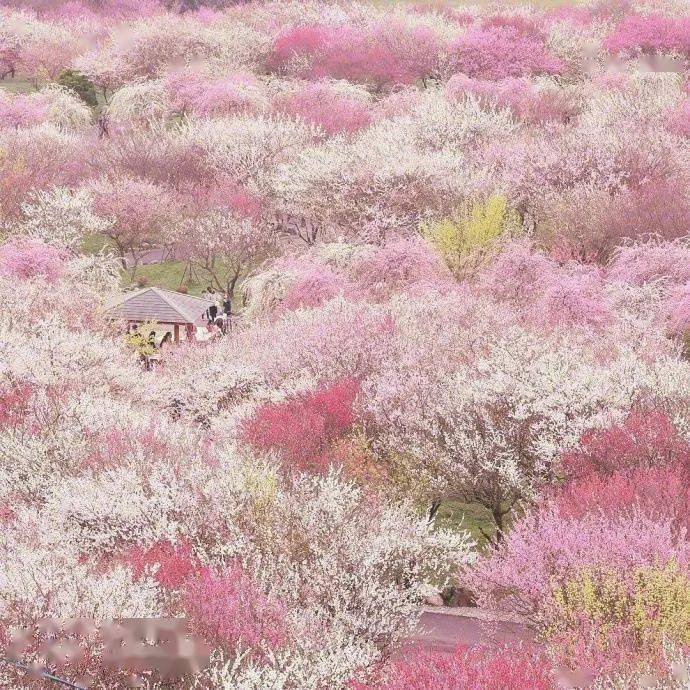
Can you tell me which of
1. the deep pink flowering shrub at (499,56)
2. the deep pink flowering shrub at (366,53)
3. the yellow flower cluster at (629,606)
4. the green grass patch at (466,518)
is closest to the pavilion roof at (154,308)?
the green grass patch at (466,518)

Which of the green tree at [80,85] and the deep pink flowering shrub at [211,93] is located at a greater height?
the deep pink flowering shrub at [211,93]

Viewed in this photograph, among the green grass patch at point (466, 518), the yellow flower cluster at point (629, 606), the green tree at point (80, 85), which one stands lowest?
the green tree at point (80, 85)

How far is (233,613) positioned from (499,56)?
69.2 m

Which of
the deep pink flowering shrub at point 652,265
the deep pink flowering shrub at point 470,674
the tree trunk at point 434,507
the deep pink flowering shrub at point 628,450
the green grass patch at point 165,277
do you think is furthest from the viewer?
the green grass patch at point 165,277

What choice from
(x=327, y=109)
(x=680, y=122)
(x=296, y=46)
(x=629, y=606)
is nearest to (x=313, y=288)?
(x=629, y=606)

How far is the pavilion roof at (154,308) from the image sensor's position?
39.7 m

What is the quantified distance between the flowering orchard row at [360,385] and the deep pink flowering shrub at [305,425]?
0.29 feet

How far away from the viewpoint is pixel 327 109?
67.0 m

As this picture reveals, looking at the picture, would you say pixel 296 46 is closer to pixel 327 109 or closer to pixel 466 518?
pixel 327 109

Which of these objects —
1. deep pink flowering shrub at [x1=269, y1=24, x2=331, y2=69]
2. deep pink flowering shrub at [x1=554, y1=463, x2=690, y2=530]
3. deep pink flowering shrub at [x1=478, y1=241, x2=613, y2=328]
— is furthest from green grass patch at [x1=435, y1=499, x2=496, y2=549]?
deep pink flowering shrub at [x1=269, y1=24, x2=331, y2=69]

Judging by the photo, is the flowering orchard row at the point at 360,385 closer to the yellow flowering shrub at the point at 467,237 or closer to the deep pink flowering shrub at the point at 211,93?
the yellow flowering shrub at the point at 467,237

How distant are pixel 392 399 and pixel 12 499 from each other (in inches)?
343

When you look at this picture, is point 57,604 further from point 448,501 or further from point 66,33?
point 66,33

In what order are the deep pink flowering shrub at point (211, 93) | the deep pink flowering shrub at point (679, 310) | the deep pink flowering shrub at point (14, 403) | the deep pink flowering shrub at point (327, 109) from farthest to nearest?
the deep pink flowering shrub at point (211, 93) < the deep pink flowering shrub at point (327, 109) < the deep pink flowering shrub at point (679, 310) < the deep pink flowering shrub at point (14, 403)
